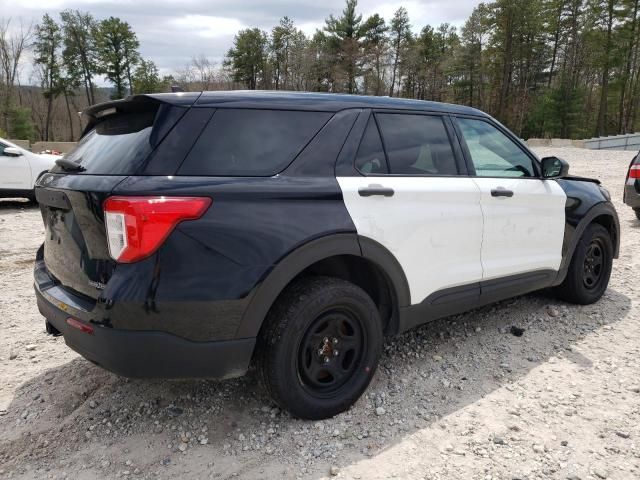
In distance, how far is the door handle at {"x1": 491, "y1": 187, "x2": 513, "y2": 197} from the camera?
3359 mm

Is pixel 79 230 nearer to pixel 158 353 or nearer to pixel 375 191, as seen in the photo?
Answer: pixel 158 353

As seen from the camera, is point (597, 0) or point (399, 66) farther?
point (399, 66)

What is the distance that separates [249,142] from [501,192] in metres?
1.90

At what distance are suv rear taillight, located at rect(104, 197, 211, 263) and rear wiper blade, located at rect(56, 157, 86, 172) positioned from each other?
21.0 inches

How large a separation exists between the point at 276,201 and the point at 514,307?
9.80 feet

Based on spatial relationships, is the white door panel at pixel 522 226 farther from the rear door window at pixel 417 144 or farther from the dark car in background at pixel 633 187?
the dark car in background at pixel 633 187

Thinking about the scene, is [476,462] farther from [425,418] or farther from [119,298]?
[119,298]

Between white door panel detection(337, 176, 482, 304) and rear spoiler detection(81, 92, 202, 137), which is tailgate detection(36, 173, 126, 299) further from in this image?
white door panel detection(337, 176, 482, 304)

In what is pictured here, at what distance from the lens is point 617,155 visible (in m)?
22.7

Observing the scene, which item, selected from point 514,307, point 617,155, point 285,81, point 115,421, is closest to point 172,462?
point 115,421

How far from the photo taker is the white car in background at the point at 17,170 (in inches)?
385

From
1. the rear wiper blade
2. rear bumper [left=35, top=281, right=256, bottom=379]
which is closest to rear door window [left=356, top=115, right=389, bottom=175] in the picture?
rear bumper [left=35, top=281, right=256, bottom=379]

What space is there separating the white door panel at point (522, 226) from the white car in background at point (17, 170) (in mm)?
9427

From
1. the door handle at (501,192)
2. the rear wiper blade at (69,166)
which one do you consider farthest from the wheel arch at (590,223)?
the rear wiper blade at (69,166)
